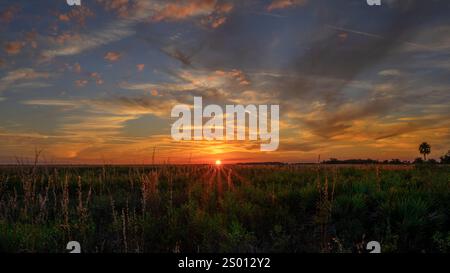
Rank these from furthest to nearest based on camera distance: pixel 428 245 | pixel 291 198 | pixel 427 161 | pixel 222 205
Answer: pixel 427 161 < pixel 291 198 < pixel 222 205 < pixel 428 245

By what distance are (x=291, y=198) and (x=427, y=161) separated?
12750 mm

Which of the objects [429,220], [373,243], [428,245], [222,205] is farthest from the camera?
[222,205]

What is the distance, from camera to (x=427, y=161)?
691 inches

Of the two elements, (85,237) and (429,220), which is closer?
(85,237)

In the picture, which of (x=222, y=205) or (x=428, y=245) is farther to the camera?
(x=222, y=205)

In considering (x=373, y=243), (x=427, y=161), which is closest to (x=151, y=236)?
(x=373, y=243)

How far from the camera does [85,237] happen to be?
5742mm
